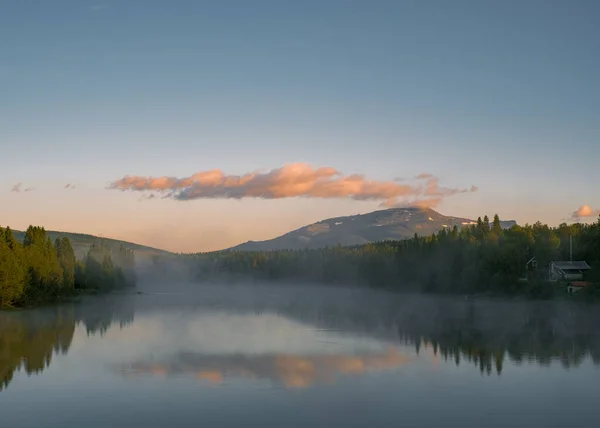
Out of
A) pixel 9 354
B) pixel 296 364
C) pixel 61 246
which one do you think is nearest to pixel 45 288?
pixel 61 246

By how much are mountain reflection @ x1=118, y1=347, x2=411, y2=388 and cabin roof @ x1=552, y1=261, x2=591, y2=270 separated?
234 feet

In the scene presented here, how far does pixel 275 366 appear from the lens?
152 ft

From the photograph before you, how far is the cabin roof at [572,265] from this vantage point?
113 meters

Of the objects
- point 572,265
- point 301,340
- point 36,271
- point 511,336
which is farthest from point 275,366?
point 572,265

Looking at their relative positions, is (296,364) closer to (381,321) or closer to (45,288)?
(381,321)

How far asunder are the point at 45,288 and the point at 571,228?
113m

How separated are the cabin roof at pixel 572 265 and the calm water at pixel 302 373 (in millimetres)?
32271

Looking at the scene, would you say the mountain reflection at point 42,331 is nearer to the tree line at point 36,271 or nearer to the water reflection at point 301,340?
the water reflection at point 301,340

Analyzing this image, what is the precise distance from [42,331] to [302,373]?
121 feet

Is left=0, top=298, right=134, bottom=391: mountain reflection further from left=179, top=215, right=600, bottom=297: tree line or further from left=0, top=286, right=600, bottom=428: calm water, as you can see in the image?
left=179, top=215, right=600, bottom=297: tree line

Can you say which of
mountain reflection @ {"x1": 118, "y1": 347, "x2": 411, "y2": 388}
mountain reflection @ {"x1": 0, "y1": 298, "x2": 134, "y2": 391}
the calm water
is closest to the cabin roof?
the calm water

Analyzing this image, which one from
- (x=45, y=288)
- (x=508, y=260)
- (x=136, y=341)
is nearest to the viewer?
(x=136, y=341)

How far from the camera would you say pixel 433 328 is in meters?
73.0

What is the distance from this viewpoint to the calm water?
3169cm
